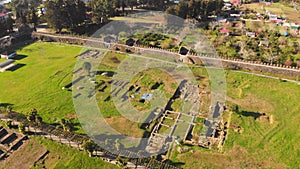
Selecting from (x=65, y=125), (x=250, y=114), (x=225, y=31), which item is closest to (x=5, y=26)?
(x=65, y=125)

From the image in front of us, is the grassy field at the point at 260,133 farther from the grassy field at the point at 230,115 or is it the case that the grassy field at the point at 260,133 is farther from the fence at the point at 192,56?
the fence at the point at 192,56

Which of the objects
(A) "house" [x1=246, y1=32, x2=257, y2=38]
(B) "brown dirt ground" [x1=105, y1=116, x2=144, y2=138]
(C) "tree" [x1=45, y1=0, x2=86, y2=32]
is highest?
(C) "tree" [x1=45, y1=0, x2=86, y2=32]

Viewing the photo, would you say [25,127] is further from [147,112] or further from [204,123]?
[204,123]

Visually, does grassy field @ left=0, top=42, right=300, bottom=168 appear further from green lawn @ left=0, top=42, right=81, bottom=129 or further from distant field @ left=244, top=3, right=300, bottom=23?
distant field @ left=244, top=3, right=300, bottom=23

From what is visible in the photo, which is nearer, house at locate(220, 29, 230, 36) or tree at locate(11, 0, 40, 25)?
house at locate(220, 29, 230, 36)

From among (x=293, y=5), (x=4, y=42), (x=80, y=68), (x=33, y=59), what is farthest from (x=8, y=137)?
(x=293, y=5)

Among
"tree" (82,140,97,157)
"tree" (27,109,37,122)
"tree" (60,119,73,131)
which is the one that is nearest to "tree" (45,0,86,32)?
"tree" (27,109,37,122)

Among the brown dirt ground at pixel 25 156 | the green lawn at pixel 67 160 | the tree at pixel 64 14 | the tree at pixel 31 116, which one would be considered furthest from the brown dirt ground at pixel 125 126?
the tree at pixel 64 14

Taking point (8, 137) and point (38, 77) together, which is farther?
point (38, 77)

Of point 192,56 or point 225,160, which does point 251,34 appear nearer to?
point 192,56
